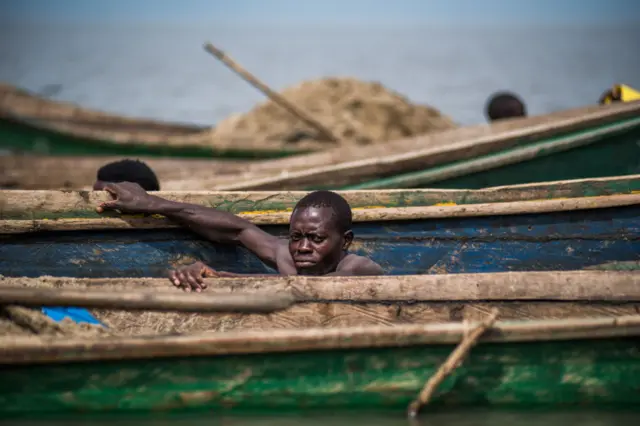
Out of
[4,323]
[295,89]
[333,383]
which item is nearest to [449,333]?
[333,383]

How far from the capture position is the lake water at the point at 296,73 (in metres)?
27.2

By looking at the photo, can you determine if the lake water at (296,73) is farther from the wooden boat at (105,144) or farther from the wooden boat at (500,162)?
the wooden boat at (500,162)

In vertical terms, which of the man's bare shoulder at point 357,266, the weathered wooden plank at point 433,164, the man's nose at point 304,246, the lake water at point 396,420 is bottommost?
the lake water at point 396,420

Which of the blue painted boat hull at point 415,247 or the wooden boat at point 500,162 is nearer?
the blue painted boat hull at point 415,247

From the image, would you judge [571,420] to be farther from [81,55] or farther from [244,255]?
[81,55]

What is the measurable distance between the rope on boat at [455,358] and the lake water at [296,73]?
18635mm

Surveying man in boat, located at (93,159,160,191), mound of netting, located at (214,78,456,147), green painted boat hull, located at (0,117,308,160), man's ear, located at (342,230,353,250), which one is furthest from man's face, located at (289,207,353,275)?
mound of netting, located at (214,78,456,147)

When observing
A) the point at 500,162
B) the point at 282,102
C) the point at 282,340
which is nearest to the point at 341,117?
the point at 282,102

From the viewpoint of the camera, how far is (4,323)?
3.62 m

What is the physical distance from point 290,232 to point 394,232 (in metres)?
0.61

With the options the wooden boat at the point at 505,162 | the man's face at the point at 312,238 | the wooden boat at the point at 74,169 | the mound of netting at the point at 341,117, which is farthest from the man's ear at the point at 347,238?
the mound of netting at the point at 341,117

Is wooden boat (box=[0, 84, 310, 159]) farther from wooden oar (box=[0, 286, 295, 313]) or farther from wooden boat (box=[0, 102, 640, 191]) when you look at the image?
wooden oar (box=[0, 286, 295, 313])

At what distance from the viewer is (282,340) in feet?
11.4

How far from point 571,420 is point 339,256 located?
120 centimetres
